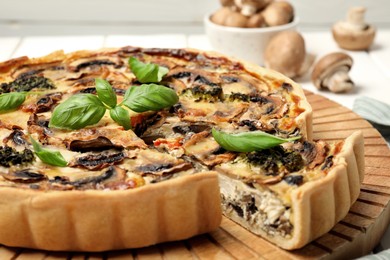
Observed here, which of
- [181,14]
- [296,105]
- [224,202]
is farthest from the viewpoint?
[181,14]

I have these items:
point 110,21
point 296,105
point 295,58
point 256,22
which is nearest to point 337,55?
point 295,58

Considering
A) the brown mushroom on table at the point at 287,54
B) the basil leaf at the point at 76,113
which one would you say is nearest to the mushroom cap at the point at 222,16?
the brown mushroom on table at the point at 287,54

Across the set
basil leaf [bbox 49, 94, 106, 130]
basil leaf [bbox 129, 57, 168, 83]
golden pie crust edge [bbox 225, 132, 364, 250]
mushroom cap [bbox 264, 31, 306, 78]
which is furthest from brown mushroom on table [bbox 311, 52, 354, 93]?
basil leaf [bbox 49, 94, 106, 130]

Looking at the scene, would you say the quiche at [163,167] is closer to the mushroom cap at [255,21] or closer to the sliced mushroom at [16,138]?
the sliced mushroom at [16,138]

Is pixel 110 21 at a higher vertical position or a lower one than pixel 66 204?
lower

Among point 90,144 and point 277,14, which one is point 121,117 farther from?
point 277,14

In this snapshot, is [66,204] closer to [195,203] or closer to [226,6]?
[195,203]


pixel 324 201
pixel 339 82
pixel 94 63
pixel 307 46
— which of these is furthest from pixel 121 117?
pixel 307 46
